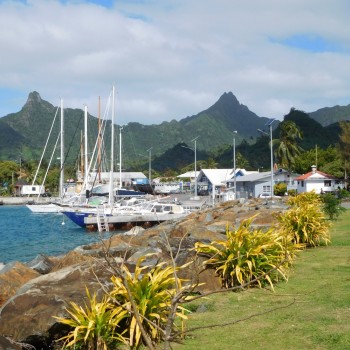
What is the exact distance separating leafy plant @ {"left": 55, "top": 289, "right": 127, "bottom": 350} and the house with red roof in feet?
191

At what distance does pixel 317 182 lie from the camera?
6531cm

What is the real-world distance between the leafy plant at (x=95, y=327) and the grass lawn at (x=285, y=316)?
35.0 inches

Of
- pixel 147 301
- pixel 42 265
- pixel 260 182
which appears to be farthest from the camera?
pixel 260 182

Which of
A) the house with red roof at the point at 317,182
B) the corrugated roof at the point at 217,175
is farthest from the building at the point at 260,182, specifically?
the corrugated roof at the point at 217,175

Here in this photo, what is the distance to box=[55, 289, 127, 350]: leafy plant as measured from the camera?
7.51 meters

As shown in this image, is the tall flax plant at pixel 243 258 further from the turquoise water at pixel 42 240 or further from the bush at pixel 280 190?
the bush at pixel 280 190

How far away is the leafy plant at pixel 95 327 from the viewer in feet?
24.6

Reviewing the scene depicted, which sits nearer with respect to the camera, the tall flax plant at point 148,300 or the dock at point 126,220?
the tall flax plant at point 148,300

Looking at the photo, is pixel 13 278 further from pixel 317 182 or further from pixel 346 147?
pixel 346 147

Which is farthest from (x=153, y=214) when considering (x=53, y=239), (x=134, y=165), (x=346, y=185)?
(x=134, y=165)

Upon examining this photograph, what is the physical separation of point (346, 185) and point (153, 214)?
31.0 m

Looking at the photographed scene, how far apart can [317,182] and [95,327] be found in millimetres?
60321

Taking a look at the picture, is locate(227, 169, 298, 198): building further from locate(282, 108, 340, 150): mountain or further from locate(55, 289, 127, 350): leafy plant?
locate(282, 108, 340, 150): mountain

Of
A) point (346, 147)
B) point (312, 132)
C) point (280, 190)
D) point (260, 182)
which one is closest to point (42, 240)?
point (260, 182)
